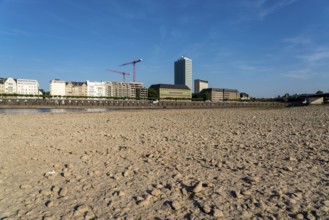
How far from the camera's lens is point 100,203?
12.7ft

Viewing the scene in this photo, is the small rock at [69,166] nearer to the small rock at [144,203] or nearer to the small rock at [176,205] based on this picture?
the small rock at [144,203]

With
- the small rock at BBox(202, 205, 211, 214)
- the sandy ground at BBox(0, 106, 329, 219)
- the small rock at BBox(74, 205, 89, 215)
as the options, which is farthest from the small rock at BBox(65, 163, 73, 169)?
the small rock at BBox(202, 205, 211, 214)

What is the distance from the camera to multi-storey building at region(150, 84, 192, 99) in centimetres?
Answer: 17988

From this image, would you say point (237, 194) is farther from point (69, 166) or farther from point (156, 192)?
point (69, 166)

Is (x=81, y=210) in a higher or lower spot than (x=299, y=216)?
lower

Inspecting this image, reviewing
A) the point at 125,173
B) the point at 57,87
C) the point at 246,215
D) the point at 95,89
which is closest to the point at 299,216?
the point at 246,215

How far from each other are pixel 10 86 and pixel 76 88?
45.0m

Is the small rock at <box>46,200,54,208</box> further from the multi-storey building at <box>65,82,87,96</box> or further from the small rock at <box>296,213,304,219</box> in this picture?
the multi-storey building at <box>65,82,87,96</box>

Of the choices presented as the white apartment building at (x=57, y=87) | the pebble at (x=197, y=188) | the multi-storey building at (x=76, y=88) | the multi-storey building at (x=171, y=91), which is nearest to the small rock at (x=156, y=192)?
the pebble at (x=197, y=188)

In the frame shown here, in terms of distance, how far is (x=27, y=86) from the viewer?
152m

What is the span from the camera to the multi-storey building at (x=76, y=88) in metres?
172

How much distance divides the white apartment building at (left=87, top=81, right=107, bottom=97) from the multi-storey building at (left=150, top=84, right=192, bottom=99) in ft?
146

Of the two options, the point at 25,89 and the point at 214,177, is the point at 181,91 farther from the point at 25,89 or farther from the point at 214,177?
the point at 214,177

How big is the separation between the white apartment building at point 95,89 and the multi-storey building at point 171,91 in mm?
44588
